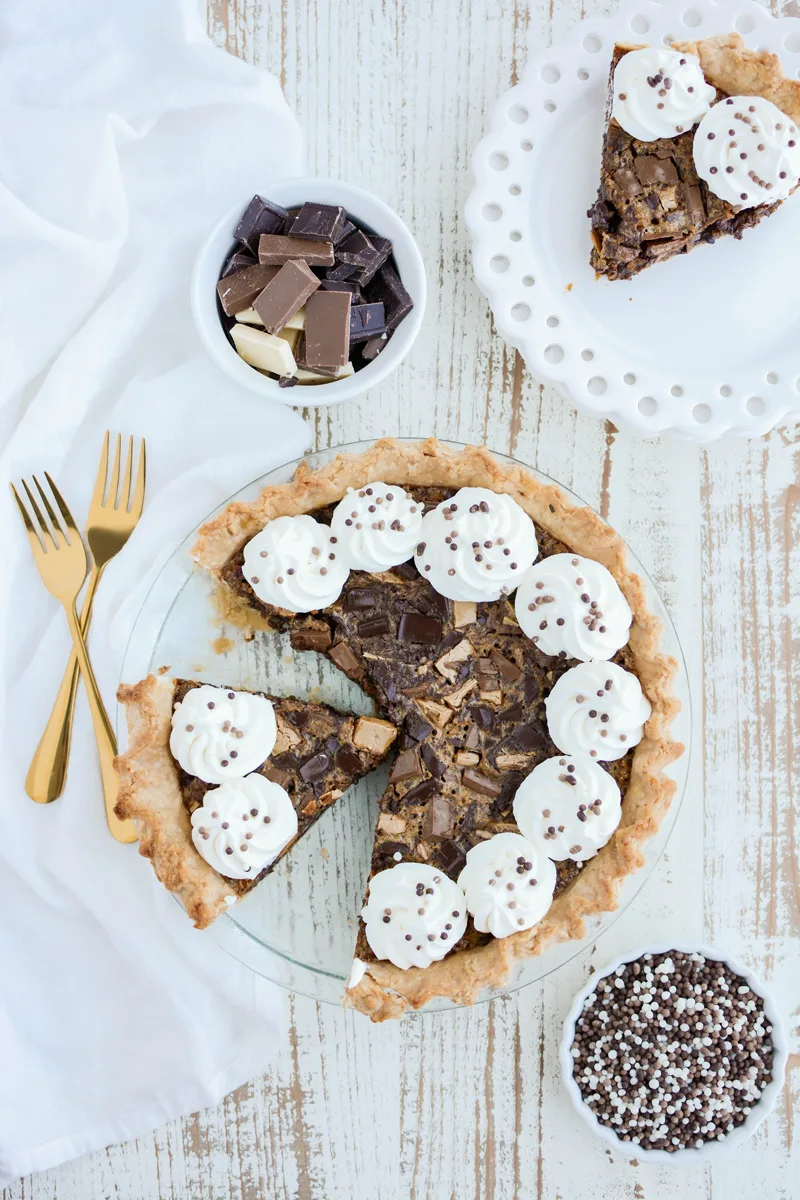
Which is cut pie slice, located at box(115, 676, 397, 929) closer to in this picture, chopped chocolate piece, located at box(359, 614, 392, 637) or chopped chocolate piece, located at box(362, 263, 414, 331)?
chopped chocolate piece, located at box(359, 614, 392, 637)

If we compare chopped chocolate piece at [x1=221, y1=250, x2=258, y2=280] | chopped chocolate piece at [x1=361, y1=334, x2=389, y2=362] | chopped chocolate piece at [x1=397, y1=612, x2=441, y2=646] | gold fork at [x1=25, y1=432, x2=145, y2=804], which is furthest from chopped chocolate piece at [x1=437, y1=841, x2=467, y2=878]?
chopped chocolate piece at [x1=221, y1=250, x2=258, y2=280]

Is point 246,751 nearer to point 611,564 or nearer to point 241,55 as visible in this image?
point 611,564

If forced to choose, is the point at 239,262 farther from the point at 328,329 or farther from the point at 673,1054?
the point at 673,1054

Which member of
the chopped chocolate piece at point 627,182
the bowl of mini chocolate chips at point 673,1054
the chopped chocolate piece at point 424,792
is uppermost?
the chopped chocolate piece at point 627,182

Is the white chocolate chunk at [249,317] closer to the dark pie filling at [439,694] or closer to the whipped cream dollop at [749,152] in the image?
the dark pie filling at [439,694]

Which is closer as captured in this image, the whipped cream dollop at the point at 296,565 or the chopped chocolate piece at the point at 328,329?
the whipped cream dollop at the point at 296,565

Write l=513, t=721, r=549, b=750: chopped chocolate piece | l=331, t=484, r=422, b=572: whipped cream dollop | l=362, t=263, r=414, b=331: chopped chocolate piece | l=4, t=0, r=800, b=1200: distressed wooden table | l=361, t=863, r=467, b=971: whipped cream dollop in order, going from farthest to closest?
1. l=4, t=0, r=800, b=1200: distressed wooden table
2. l=362, t=263, r=414, b=331: chopped chocolate piece
3. l=513, t=721, r=549, b=750: chopped chocolate piece
4. l=331, t=484, r=422, b=572: whipped cream dollop
5. l=361, t=863, r=467, b=971: whipped cream dollop

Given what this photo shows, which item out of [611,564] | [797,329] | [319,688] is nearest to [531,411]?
[611,564]

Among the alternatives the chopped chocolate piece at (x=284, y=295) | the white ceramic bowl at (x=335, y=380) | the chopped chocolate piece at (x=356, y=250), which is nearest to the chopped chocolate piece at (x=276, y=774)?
the white ceramic bowl at (x=335, y=380)
